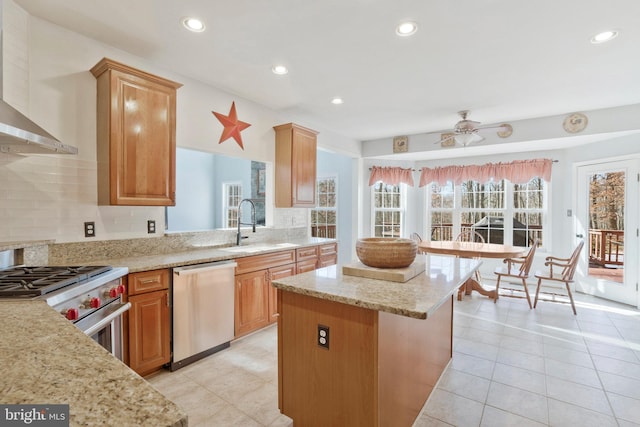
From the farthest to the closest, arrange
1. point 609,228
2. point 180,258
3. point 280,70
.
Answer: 1. point 609,228
2. point 280,70
3. point 180,258

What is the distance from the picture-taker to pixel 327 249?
4082mm

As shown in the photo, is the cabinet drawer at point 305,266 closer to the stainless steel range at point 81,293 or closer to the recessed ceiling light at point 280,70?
the stainless steel range at point 81,293

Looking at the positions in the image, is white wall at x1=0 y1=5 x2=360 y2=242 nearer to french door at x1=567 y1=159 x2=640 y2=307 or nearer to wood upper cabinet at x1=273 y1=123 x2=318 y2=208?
wood upper cabinet at x1=273 y1=123 x2=318 y2=208

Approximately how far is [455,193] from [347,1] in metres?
4.84

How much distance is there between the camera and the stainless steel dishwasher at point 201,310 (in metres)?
2.42

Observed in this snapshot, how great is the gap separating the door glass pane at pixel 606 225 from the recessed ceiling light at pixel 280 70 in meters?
4.68

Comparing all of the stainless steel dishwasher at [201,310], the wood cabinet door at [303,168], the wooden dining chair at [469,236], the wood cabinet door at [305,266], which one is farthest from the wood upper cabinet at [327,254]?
the wooden dining chair at [469,236]

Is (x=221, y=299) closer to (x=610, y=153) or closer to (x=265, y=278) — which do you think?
(x=265, y=278)

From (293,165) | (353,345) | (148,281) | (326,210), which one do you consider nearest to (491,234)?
(326,210)

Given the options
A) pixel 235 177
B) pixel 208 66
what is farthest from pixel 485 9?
pixel 235 177

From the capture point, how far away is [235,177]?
23.2 feet

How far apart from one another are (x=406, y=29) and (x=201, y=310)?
8.79 feet

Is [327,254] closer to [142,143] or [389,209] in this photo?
[142,143]

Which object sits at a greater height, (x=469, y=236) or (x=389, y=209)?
(x=389, y=209)
